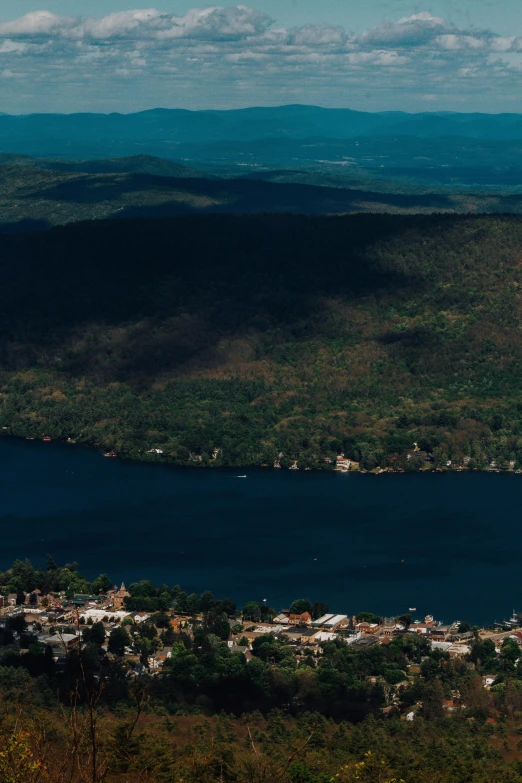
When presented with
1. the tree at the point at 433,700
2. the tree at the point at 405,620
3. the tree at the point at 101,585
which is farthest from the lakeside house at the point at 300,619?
the tree at the point at 433,700

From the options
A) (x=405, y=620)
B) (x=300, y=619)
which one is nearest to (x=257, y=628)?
(x=300, y=619)

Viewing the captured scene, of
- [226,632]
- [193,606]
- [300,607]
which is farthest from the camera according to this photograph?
[300,607]

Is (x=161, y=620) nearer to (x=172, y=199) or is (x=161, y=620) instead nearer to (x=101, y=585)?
(x=101, y=585)

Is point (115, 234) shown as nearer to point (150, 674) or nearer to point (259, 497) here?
point (259, 497)

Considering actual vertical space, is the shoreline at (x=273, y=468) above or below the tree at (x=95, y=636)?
below

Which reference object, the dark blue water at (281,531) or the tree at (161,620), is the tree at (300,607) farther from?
the tree at (161,620)

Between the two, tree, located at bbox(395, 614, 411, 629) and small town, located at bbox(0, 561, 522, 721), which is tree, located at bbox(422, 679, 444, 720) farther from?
tree, located at bbox(395, 614, 411, 629)

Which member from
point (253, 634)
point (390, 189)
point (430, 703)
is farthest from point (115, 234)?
point (390, 189)
